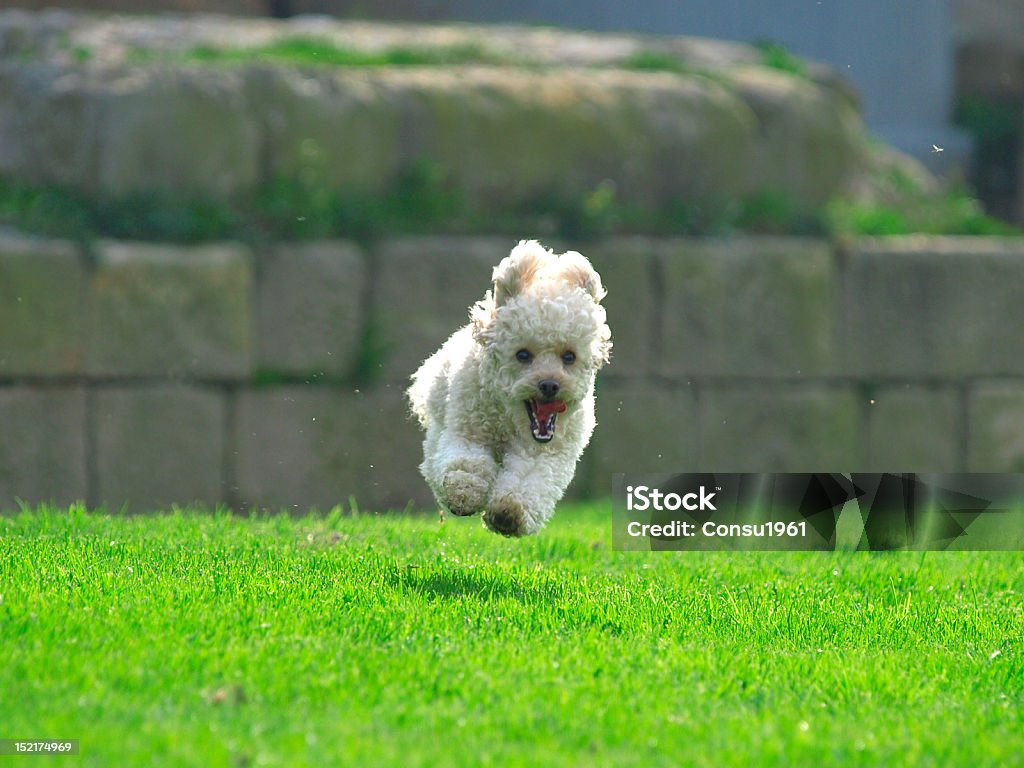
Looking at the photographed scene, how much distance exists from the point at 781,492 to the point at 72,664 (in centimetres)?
704

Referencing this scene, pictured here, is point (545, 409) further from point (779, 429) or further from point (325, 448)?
point (779, 429)

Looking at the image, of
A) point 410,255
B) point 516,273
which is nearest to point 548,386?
point 516,273

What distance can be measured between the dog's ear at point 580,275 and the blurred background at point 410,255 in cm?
459

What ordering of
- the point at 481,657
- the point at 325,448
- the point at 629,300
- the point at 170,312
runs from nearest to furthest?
the point at 481,657 → the point at 170,312 → the point at 325,448 → the point at 629,300

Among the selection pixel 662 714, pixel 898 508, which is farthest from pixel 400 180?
pixel 662 714

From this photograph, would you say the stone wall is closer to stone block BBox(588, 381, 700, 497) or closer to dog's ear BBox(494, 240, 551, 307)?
stone block BBox(588, 381, 700, 497)

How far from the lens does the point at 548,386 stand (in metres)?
5.88

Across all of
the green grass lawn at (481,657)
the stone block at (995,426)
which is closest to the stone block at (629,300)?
the stone block at (995,426)

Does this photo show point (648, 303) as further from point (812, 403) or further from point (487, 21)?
→ point (487, 21)

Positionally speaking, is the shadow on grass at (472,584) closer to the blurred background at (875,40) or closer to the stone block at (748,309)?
the stone block at (748,309)

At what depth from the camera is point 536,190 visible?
11477 millimetres

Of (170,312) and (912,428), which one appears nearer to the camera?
(170,312)

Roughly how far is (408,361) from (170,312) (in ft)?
5.24

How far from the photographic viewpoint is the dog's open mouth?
5973 mm
